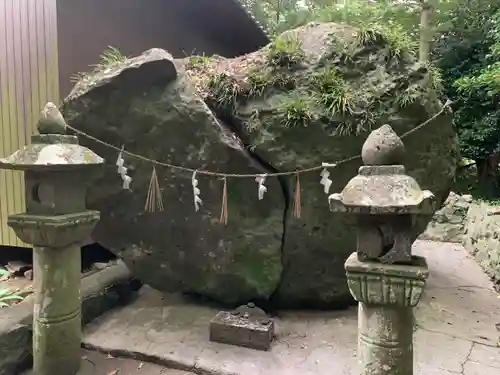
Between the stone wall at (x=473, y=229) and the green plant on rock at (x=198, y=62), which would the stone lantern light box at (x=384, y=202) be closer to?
the green plant on rock at (x=198, y=62)

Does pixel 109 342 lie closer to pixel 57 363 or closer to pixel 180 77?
pixel 57 363

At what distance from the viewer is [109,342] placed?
4738mm

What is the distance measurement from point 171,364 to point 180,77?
123 inches

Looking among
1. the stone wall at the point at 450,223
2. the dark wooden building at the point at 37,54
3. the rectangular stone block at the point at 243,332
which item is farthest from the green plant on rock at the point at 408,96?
the stone wall at the point at 450,223

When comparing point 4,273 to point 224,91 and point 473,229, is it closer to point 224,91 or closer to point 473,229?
point 224,91

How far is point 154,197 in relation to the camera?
196 inches

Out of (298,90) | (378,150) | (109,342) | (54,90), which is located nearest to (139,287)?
(109,342)

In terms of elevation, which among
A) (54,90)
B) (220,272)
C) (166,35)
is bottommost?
(220,272)

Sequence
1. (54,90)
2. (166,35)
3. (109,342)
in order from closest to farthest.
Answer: (109,342) → (54,90) → (166,35)

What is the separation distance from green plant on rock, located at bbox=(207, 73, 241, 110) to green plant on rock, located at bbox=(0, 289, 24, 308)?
3.32 metres

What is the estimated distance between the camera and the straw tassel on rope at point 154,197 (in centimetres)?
474

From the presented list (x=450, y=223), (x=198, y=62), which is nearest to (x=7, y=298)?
(x=198, y=62)

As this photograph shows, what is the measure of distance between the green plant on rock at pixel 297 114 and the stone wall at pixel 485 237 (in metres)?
4.15

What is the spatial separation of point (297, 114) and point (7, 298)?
400 cm
